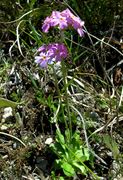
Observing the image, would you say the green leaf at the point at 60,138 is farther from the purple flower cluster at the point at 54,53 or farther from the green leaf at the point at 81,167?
the purple flower cluster at the point at 54,53

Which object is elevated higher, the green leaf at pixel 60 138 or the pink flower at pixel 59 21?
the pink flower at pixel 59 21

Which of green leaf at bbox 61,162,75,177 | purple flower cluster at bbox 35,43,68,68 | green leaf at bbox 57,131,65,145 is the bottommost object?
green leaf at bbox 61,162,75,177

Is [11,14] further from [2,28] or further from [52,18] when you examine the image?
[52,18]

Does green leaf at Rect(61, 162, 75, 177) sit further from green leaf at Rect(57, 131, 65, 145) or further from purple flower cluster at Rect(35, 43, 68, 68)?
purple flower cluster at Rect(35, 43, 68, 68)

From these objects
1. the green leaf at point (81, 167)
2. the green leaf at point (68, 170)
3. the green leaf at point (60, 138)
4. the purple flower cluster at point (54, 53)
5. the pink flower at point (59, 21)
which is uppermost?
the pink flower at point (59, 21)

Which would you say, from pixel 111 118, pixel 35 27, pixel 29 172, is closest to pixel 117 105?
pixel 111 118

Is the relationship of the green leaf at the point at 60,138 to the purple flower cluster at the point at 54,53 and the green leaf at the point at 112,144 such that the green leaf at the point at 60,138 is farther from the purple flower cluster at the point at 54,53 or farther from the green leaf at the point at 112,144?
the purple flower cluster at the point at 54,53

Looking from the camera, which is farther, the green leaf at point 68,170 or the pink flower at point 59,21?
the green leaf at point 68,170

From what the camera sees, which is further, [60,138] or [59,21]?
[60,138]

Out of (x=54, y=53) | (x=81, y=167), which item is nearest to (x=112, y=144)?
(x=81, y=167)

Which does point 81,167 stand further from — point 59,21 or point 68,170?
point 59,21

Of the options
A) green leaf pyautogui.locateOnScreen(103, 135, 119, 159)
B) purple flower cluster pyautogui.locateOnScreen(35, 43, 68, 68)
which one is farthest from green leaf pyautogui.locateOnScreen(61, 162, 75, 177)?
purple flower cluster pyautogui.locateOnScreen(35, 43, 68, 68)

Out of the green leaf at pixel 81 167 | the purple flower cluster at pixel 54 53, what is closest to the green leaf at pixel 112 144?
the green leaf at pixel 81 167
